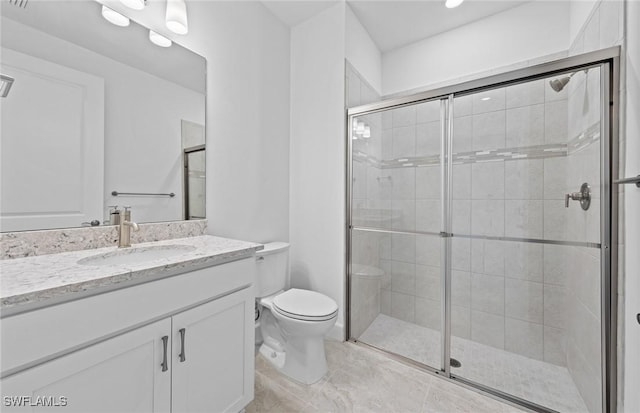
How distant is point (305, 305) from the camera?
1.67 m

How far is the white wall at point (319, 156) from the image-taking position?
81.2 inches

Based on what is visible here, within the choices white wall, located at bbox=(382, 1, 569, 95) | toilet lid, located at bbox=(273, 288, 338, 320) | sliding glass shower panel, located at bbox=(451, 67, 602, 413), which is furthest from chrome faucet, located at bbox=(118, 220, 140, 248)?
white wall, located at bbox=(382, 1, 569, 95)

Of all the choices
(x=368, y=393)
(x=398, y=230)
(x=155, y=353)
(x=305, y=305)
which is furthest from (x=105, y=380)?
(x=398, y=230)

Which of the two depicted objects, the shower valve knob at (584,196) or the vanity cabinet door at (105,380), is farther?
the shower valve knob at (584,196)

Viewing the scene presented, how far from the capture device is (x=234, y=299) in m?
1.21

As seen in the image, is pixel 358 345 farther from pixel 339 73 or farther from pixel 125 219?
pixel 339 73

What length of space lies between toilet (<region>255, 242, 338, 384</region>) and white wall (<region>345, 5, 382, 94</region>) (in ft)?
5.34

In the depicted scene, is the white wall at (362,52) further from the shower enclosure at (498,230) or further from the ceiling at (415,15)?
the shower enclosure at (498,230)

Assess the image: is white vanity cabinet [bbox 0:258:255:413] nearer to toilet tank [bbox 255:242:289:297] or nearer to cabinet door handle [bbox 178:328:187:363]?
cabinet door handle [bbox 178:328:187:363]

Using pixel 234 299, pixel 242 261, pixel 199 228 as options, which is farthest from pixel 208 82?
pixel 234 299

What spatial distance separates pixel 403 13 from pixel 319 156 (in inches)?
52.1

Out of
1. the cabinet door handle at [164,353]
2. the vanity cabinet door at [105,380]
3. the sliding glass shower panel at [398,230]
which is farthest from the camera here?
the sliding glass shower panel at [398,230]

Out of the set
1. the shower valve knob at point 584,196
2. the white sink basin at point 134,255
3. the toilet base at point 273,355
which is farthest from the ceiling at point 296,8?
the toilet base at point 273,355

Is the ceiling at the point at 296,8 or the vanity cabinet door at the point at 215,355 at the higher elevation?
the ceiling at the point at 296,8
